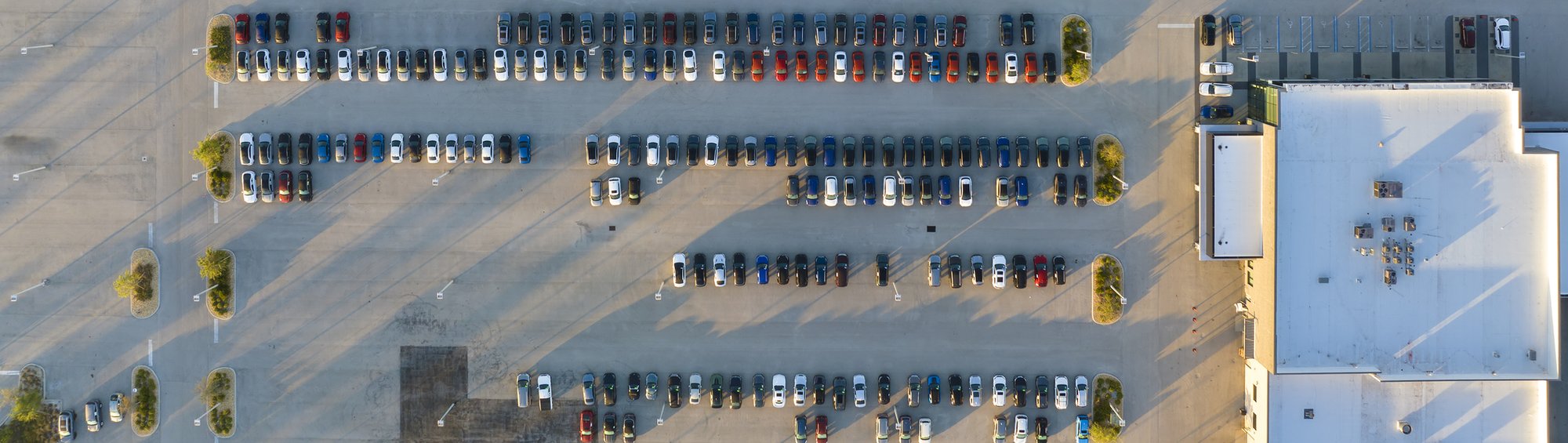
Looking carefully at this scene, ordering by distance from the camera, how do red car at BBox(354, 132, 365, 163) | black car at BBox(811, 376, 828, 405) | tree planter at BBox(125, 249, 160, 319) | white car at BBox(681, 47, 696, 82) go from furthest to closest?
tree planter at BBox(125, 249, 160, 319)
black car at BBox(811, 376, 828, 405)
red car at BBox(354, 132, 365, 163)
white car at BBox(681, 47, 696, 82)

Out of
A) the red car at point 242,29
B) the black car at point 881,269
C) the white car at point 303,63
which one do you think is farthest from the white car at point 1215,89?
the red car at point 242,29

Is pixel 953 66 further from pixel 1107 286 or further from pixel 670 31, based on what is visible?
pixel 670 31

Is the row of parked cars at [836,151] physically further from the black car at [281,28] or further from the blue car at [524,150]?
the black car at [281,28]

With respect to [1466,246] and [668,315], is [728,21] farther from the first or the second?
[1466,246]

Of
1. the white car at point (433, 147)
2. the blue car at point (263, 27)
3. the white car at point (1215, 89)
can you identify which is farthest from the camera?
the blue car at point (263, 27)

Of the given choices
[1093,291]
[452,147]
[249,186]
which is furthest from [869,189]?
[249,186]

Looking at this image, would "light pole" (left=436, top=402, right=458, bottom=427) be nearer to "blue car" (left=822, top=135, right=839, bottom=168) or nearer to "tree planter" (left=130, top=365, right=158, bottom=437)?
"tree planter" (left=130, top=365, right=158, bottom=437)

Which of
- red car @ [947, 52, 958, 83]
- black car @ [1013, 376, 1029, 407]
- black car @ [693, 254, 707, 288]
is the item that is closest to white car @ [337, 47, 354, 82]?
black car @ [693, 254, 707, 288]

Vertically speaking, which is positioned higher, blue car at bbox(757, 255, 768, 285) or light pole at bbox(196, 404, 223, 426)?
blue car at bbox(757, 255, 768, 285)
